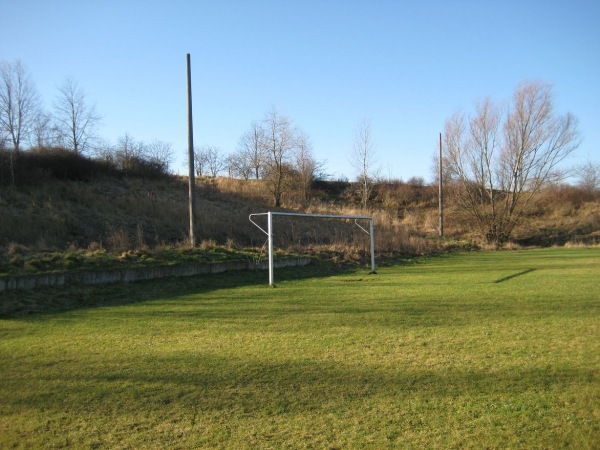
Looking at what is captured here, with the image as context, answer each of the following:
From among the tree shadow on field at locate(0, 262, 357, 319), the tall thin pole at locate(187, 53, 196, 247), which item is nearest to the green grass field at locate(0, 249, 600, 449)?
the tree shadow on field at locate(0, 262, 357, 319)

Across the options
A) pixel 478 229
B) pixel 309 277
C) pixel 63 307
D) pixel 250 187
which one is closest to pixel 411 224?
pixel 478 229

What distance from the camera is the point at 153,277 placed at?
1395cm

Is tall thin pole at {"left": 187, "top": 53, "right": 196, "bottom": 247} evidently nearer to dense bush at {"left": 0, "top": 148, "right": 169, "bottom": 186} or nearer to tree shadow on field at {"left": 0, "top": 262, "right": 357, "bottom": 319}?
tree shadow on field at {"left": 0, "top": 262, "right": 357, "bottom": 319}

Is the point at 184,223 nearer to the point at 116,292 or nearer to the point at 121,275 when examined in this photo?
the point at 121,275

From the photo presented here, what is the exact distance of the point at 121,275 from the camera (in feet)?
42.9

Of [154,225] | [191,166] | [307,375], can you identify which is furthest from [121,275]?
[307,375]

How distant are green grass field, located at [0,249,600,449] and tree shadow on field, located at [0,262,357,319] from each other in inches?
13.0

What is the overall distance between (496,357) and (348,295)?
6.39 metres

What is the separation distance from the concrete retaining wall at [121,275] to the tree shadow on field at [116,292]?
0.20 meters

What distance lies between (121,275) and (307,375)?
9.20 metres

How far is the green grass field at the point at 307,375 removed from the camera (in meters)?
3.74

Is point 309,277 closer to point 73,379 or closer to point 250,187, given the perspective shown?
point 73,379

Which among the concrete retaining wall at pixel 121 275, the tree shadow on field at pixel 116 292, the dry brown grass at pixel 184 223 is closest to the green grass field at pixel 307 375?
the tree shadow on field at pixel 116 292

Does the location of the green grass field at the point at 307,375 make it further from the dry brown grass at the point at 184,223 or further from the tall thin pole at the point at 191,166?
the dry brown grass at the point at 184,223
